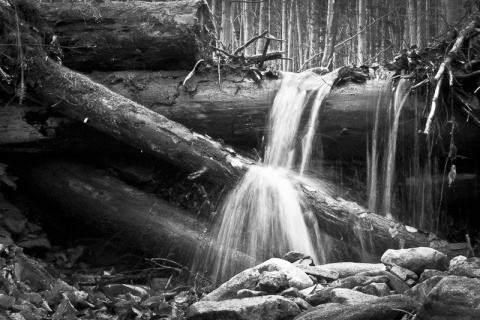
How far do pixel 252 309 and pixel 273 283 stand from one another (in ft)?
1.22

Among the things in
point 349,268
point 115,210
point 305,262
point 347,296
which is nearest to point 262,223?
point 305,262

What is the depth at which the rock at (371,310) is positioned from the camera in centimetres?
344

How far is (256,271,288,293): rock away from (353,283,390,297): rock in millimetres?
532

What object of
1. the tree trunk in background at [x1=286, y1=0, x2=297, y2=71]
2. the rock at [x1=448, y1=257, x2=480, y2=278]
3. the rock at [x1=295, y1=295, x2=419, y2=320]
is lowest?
the rock at [x1=295, y1=295, x2=419, y2=320]

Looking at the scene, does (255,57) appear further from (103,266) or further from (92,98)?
(103,266)

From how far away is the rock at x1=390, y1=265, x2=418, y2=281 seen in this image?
4.37 meters

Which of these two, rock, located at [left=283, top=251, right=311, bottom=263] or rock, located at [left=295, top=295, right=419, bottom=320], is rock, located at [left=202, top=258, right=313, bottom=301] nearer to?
rock, located at [left=283, top=251, right=311, bottom=263]

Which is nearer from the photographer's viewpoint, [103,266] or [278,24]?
Answer: [103,266]

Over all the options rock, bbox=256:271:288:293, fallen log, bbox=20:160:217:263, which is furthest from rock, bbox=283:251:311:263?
fallen log, bbox=20:160:217:263

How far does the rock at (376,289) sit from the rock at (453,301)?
0.72m

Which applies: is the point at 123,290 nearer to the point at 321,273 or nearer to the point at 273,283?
the point at 273,283

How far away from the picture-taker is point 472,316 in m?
3.07

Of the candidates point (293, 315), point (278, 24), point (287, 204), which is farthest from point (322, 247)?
point (278, 24)

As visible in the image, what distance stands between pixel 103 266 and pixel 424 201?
3594 mm
